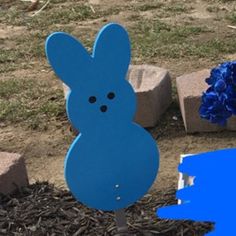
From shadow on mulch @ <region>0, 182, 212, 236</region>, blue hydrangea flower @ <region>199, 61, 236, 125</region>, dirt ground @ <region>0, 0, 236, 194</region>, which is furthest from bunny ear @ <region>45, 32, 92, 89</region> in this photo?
Result: dirt ground @ <region>0, 0, 236, 194</region>

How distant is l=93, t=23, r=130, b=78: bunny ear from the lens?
2625 mm

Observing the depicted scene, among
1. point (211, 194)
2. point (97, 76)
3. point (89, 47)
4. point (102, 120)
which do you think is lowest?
point (89, 47)

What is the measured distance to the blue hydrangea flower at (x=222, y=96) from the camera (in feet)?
9.04

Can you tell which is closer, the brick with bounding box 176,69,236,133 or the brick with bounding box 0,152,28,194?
the brick with bounding box 0,152,28,194

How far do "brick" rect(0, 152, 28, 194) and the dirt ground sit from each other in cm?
37

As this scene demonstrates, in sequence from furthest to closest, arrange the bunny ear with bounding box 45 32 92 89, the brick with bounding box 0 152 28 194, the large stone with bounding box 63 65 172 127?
1. the large stone with bounding box 63 65 172 127
2. the brick with bounding box 0 152 28 194
3. the bunny ear with bounding box 45 32 92 89

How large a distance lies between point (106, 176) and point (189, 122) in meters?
1.71

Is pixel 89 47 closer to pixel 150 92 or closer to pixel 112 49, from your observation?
pixel 150 92

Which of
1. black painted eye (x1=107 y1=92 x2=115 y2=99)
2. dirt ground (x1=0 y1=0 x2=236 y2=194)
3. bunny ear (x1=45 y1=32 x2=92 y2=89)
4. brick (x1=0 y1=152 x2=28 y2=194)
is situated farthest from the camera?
dirt ground (x1=0 y1=0 x2=236 y2=194)

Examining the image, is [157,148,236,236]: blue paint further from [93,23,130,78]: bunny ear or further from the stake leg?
[93,23,130,78]: bunny ear

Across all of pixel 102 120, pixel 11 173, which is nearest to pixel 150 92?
pixel 11 173

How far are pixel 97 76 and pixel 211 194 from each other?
2.11ft

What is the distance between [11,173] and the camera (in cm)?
345

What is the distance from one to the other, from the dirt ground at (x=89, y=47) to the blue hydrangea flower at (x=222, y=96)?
96 centimetres
